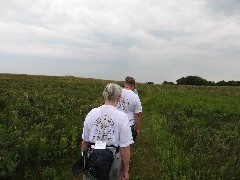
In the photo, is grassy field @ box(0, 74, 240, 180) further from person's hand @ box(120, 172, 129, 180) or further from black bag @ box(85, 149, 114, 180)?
black bag @ box(85, 149, 114, 180)

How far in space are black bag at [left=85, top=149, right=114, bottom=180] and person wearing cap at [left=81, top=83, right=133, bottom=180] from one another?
4.3 inches

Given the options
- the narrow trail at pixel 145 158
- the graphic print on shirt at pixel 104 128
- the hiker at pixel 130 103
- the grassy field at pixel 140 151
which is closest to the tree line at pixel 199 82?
the grassy field at pixel 140 151

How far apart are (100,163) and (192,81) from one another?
266ft

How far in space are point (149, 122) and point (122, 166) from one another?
13.6 metres

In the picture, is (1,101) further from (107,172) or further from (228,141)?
(107,172)

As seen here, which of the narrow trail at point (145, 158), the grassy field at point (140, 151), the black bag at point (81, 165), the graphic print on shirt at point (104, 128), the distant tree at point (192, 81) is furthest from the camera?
the distant tree at point (192, 81)

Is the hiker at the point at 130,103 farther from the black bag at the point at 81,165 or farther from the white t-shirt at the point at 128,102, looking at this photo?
the black bag at the point at 81,165

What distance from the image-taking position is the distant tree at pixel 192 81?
271ft

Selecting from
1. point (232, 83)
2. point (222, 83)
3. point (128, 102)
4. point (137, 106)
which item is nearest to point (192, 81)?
point (222, 83)

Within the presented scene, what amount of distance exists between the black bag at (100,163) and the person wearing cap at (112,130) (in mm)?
108

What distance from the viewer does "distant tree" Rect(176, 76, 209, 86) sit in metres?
82.6

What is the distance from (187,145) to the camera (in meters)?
13.1

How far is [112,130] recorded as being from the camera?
5.36 metres

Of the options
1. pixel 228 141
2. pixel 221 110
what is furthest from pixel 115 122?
pixel 221 110
